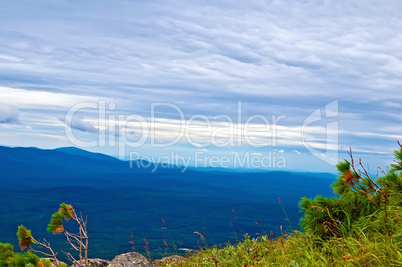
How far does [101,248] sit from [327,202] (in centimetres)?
15409

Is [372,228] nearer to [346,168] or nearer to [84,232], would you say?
[346,168]

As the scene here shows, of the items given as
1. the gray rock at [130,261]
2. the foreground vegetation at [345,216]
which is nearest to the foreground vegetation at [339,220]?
the foreground vegetation at [345,216]

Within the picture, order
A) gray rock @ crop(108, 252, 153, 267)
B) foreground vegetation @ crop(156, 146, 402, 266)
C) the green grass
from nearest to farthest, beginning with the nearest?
the green grass, foreground vegetation @ crop(156, 146, 402, 266), gray rock @ crop(108, 252, 153, 267)

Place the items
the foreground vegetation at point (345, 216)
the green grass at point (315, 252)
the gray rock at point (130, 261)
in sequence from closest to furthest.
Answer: the green grass at point (315, 252), the foreground vegetation at point (345, 216), the gray rock at point (130, 261)

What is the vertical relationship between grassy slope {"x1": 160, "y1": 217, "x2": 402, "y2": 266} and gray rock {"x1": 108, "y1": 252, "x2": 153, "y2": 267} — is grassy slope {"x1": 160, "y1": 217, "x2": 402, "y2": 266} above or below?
above

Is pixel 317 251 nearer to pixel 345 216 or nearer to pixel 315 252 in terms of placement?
pixel 315 252

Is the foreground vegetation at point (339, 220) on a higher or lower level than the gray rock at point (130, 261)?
higher

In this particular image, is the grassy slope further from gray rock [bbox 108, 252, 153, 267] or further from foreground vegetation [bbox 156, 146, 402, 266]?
gray rock [bbox 108, 252, 153, 267]

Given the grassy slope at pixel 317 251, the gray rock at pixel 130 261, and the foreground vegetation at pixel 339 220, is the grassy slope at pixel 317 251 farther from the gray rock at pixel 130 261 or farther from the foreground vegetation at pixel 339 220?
the gray rock at pixel 130 261

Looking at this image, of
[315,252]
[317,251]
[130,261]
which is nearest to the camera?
[315,252]

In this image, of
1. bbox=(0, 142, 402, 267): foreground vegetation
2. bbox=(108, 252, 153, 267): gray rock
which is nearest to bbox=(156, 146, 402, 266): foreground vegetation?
bbox=(0, 142, 402, 267): foreground vegetation

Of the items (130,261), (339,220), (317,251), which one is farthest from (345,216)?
(130,261)

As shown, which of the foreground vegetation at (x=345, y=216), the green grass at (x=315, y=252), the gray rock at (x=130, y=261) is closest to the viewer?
the green grass at (x=315, y=252)

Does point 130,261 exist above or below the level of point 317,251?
below
